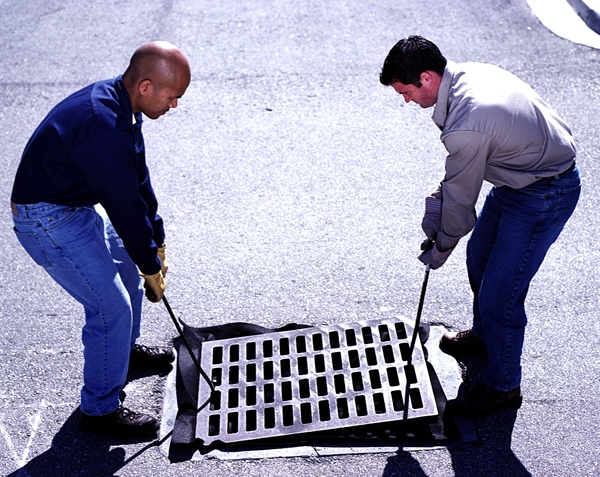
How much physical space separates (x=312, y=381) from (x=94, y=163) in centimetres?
154

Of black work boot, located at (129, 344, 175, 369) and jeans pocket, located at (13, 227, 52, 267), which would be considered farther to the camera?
black work boot, located at (129, 344, 175, 369)

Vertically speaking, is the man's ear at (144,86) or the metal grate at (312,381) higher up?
the man's ear at (144,86)

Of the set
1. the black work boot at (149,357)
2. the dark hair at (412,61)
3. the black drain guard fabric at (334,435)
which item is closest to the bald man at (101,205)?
the black drain guard fabric at (334,435)

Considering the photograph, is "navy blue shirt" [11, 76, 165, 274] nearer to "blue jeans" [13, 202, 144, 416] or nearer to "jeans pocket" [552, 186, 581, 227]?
"blue jeans" [13, 202, 144, 416]

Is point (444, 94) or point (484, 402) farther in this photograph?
point (484, 402)

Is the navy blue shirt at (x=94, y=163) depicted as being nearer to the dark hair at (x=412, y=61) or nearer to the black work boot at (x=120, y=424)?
the black work boot at (x=120, y=424)

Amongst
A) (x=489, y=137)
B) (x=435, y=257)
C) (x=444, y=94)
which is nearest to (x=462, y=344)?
(x=435, y=257)

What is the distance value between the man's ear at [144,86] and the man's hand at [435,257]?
1452mm

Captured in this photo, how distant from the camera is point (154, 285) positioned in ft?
10.6

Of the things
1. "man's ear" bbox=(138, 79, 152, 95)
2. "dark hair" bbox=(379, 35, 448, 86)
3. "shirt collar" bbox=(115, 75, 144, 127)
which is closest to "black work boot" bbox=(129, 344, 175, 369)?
"shirt collar" bbox=(115, 75, 144, 127)

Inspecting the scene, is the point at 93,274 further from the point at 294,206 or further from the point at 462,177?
the point at 294,206

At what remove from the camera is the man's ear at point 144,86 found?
2.94 meters

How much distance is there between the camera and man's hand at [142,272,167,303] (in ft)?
10.5

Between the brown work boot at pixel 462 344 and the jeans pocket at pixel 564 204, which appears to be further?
the brown work boot at pixel 462 344
